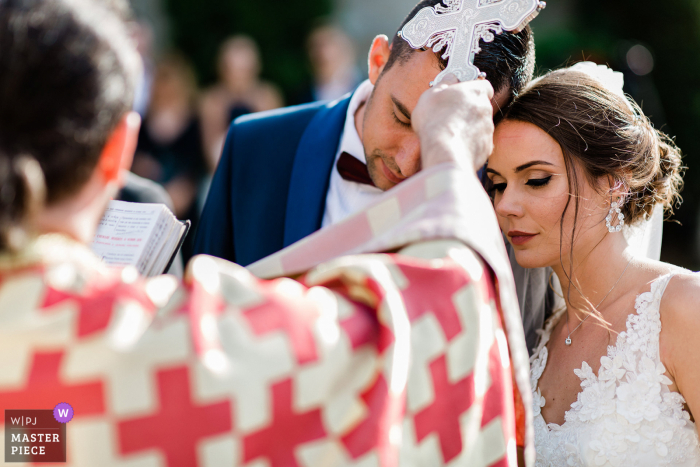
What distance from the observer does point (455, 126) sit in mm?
1265

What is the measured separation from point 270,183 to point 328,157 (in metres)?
0.25

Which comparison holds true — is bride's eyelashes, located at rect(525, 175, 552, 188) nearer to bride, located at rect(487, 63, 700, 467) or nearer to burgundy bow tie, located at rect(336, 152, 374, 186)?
bride, located at rect(487, 63, 700, 467)

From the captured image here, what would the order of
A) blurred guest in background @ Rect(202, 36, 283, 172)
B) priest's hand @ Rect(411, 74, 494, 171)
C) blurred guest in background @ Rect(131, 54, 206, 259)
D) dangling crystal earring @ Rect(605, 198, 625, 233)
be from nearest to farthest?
priest's hand @ Rect(411, 74, 494, 171) → dangling crystal earring @ Rect(605, 198, 625, 233) → blurred guest in background @ Rect(131, 54, 206, 259) → blurred guest in background @ Rect(202, 36, 283, 172)

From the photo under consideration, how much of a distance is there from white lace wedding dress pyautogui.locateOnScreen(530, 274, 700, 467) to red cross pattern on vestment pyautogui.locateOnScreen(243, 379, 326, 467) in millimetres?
1191

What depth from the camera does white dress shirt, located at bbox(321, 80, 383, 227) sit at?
2.29 meters

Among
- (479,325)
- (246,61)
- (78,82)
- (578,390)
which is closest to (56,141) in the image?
(78,82)

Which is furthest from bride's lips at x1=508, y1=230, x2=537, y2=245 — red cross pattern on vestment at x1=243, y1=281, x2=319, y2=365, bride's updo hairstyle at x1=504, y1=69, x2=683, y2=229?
red cross pattern on vestment at x1=243, y1=281, x2=319, y2=365

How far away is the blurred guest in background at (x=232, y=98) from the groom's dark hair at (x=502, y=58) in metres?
3.57

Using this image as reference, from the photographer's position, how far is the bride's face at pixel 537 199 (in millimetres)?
2021

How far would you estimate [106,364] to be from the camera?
854mm

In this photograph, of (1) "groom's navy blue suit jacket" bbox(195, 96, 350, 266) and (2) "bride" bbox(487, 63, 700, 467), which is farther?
(1) "groom's navy blue suit jacket" bbox(195, 96, 350, 266)

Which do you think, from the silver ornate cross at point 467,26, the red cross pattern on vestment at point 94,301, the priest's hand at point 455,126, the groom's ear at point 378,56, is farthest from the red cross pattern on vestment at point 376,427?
the groom's ear at point 378,56

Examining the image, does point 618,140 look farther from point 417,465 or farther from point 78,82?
point 78,82

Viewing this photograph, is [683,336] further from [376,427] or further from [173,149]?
[173,149]
